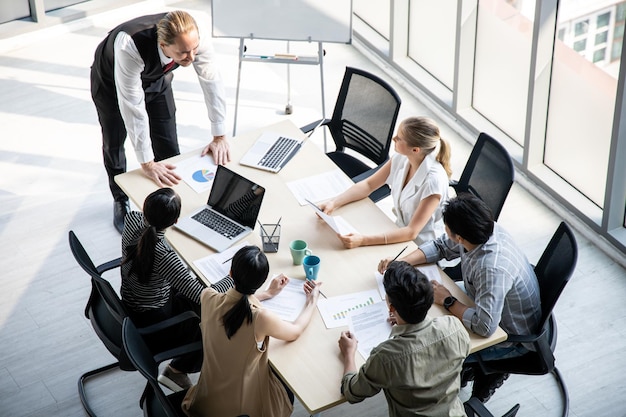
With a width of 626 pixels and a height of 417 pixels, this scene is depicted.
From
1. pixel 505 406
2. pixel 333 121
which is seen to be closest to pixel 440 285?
pixel 505 406

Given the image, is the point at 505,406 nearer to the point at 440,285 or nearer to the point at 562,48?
the point at 440,285

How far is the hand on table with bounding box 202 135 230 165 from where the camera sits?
4.95 meters

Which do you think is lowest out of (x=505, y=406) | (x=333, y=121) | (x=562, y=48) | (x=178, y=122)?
(x=505, y=406)

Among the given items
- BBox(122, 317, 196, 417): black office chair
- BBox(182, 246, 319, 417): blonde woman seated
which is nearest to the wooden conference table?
BBox(182, 246, 319, 417): blonde woman seated

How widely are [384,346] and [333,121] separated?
2462 millimetres

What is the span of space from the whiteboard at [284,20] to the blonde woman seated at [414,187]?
1871 millimetres

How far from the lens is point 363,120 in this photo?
17.5 ft

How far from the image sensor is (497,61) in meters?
6.20

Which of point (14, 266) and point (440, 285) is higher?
point (440, 285)

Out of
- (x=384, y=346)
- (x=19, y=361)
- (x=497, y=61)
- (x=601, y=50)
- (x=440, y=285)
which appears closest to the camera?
(x=384, y=346)

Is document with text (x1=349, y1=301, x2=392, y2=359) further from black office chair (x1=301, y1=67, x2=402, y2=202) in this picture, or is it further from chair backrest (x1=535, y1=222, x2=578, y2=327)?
black office chair (x1=301, y1=67, x2=402, y2=202)

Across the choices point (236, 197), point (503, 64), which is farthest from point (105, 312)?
point (503, 64)

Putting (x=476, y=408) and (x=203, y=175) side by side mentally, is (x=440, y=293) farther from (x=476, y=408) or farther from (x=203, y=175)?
(x=203, y=175)

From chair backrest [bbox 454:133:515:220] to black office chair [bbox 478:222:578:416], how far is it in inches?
18.3
